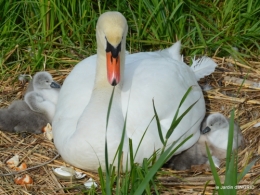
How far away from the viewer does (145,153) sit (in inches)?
194

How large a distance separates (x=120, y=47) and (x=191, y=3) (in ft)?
7.05

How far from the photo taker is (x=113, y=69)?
4770 millimetres

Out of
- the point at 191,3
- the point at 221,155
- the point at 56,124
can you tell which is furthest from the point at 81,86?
the point at 191,3

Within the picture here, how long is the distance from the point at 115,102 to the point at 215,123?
932 mm

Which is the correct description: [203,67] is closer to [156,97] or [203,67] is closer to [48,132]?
[156,97]

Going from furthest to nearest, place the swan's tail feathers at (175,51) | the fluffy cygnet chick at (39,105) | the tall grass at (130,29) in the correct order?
the tall grass at (130,29)
the swan's tail feathers at (175,51)
the fluffy cygnet chick at (39,105)

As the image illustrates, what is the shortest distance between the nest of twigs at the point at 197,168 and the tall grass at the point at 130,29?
0.18 m

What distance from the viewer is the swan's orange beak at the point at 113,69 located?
4.75 m

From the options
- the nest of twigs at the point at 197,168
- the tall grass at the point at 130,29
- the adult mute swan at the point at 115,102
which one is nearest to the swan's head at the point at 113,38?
the adult mute swan at the point at 115,102

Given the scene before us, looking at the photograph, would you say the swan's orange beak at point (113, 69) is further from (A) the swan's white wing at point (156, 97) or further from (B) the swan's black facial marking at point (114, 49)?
(A) the swan's white wing at point (156, 97)

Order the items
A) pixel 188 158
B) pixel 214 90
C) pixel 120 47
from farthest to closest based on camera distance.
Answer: pixel 214 90 < pixel 188 158 < pixel 120 47

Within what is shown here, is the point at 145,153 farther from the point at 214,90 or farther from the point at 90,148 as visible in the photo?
the point at 214,90

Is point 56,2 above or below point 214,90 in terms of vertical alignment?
above

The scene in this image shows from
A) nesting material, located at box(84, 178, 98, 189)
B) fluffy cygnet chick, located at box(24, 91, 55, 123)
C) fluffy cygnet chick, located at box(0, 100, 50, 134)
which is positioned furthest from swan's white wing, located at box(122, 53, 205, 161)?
fluffy cygnet chick, located at box(0, 100, 50, 134)
